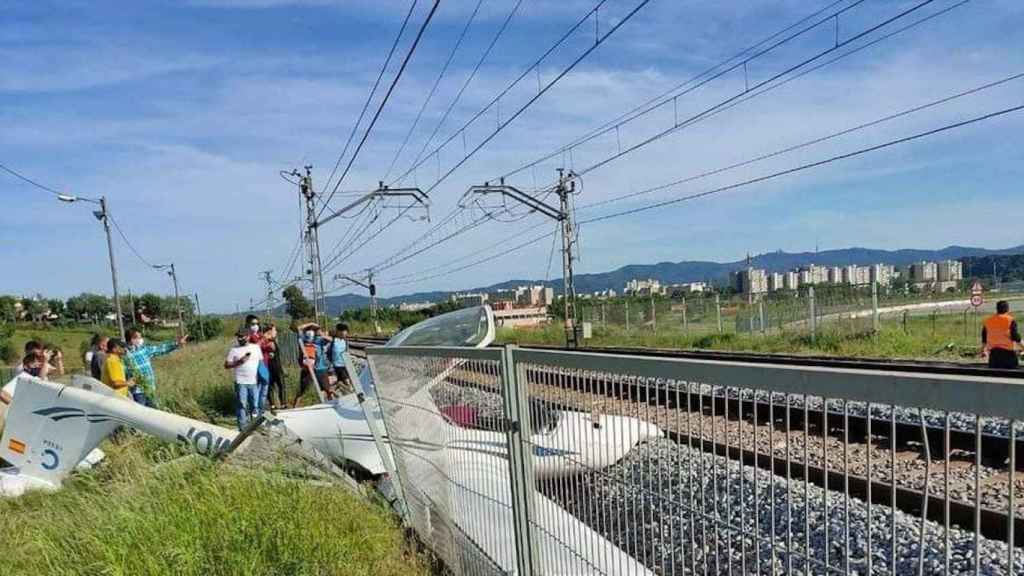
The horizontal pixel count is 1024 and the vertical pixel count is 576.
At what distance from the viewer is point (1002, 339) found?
45.7 feet

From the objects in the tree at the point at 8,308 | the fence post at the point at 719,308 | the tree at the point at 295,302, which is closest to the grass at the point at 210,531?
the fence post at the point at 719,308

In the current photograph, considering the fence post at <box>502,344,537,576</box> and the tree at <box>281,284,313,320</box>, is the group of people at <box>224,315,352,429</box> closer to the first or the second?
the fence post at <box>502,344,537,576</box>

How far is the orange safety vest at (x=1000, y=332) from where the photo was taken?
45.5ft

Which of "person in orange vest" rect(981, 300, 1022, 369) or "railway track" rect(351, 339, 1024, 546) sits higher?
"railway track" rect(351, 339, 1024, 546)

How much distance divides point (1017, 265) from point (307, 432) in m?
36.4

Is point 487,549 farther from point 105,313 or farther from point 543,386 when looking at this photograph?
point 105,313

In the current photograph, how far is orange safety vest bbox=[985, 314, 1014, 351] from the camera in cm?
1388

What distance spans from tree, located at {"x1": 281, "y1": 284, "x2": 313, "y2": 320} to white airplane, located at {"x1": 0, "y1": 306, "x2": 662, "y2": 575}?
199 ft

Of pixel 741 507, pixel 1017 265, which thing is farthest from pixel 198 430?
pixel 1017 265

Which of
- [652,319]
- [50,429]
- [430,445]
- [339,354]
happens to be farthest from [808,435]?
[652,319]

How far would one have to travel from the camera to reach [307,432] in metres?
8.52

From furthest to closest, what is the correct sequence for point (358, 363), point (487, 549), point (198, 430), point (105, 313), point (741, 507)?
point (105, 313) → point (358, 363) → point (198, 430) → point (487, 549) → point (741, 507)

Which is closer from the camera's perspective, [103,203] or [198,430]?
[198,430]

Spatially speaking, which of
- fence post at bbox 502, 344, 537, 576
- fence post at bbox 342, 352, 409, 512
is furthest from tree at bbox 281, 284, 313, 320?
fence post at bbox 502, 344, 537, 576
